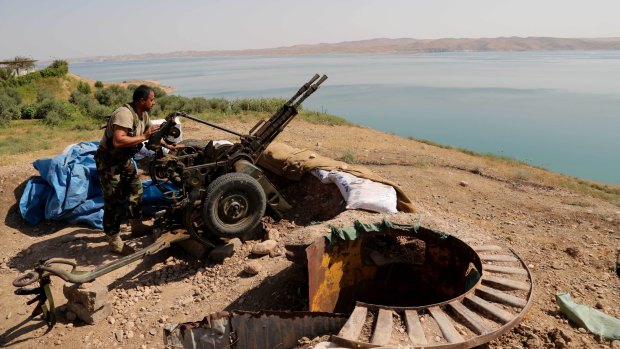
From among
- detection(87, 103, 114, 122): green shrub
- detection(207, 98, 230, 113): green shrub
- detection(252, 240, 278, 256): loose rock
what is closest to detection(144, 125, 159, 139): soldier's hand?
detection(252, 240, 278, 256): loose rock

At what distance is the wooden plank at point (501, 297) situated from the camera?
3037mm

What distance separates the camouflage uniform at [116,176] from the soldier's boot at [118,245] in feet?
0.19

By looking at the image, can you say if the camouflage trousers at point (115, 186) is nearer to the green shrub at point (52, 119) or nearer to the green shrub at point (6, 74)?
the green shrub at point (52, 119)

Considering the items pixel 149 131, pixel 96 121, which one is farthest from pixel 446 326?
pixel 96 121

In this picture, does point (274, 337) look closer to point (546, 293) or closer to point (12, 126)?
point (546, 293)

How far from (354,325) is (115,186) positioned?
126 inches

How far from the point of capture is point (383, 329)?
2668 mm

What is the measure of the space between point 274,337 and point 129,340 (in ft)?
4.80

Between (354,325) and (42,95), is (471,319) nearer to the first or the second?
(354,325)

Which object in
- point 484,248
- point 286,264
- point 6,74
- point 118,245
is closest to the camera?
point 484,248

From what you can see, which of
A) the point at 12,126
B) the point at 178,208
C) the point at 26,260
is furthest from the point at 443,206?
the point at 12,126

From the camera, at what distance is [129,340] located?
3680mm

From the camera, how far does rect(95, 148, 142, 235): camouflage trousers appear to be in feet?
15.2

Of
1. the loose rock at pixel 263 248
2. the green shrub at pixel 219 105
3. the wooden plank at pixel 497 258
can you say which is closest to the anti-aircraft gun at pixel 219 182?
the loose rock at pixel 263 248
